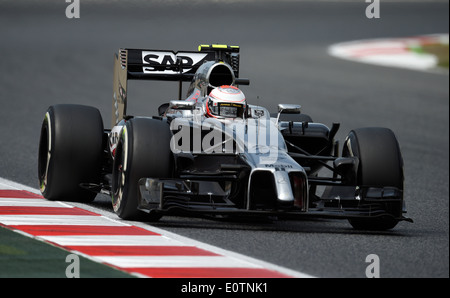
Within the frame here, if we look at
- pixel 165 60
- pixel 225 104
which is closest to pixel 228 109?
pixel 225 104

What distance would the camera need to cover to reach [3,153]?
13.6m

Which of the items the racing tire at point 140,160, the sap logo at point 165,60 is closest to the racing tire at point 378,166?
the racing tire at point 140,160

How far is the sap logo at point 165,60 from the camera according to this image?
11227mm

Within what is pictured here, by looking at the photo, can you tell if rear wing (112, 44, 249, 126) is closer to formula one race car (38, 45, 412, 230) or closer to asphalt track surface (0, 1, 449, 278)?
formula one race car (38, 45, 412, 230)

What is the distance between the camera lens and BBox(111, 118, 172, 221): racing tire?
8.52 m

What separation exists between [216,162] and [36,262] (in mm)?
2506

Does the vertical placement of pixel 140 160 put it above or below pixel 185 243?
above

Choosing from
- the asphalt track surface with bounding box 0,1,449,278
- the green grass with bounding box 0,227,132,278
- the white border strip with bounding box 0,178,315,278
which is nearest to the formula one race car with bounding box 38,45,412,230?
the white border strip with bounding box 0,178,315,278

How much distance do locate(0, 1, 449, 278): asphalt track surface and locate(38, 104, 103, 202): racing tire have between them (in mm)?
363

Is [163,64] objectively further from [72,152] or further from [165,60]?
[72,152]

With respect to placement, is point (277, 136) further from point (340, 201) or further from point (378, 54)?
point (378, 54)

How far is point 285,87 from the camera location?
2408 centimetres
